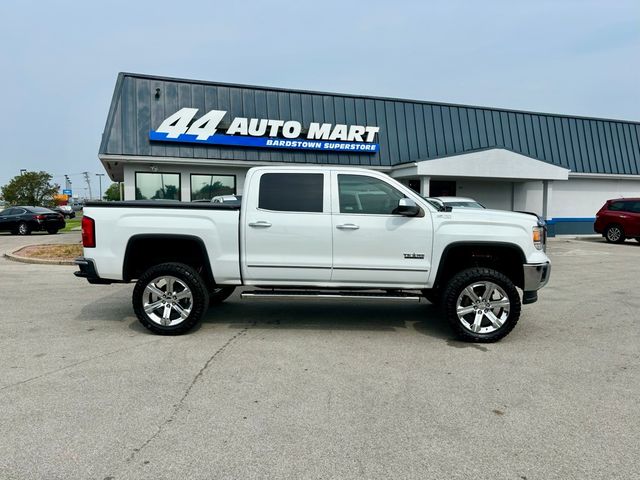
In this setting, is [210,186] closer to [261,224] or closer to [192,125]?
[192,125]

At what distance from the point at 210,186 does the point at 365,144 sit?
244 inches

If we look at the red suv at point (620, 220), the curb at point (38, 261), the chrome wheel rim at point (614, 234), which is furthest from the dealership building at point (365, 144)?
the curb at point (38, 261)

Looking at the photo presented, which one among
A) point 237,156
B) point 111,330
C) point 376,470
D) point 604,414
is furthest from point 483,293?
point 237,156

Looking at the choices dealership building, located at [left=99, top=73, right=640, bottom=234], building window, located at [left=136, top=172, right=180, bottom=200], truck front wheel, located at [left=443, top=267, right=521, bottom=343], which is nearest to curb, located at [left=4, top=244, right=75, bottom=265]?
dealership building, located at [left=99, top=73, right=640, bottom=234]

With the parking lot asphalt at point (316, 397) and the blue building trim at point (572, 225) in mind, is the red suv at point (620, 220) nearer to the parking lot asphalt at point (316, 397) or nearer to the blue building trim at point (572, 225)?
the blue building trim at point (572, 225)

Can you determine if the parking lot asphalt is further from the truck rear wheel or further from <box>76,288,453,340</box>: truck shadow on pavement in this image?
the truck rear wheel

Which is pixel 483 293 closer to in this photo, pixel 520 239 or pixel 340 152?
pixel 520 239

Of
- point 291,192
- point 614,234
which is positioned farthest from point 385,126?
point 291,192

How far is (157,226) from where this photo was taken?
18.0 ft

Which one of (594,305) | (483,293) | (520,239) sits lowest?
(594,305)

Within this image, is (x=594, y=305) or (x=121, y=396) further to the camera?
(x=594, y=305)

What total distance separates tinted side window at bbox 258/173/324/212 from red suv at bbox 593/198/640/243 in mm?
17028

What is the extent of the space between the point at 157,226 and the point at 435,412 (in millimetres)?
3643

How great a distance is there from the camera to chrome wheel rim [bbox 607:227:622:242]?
60.8ft
